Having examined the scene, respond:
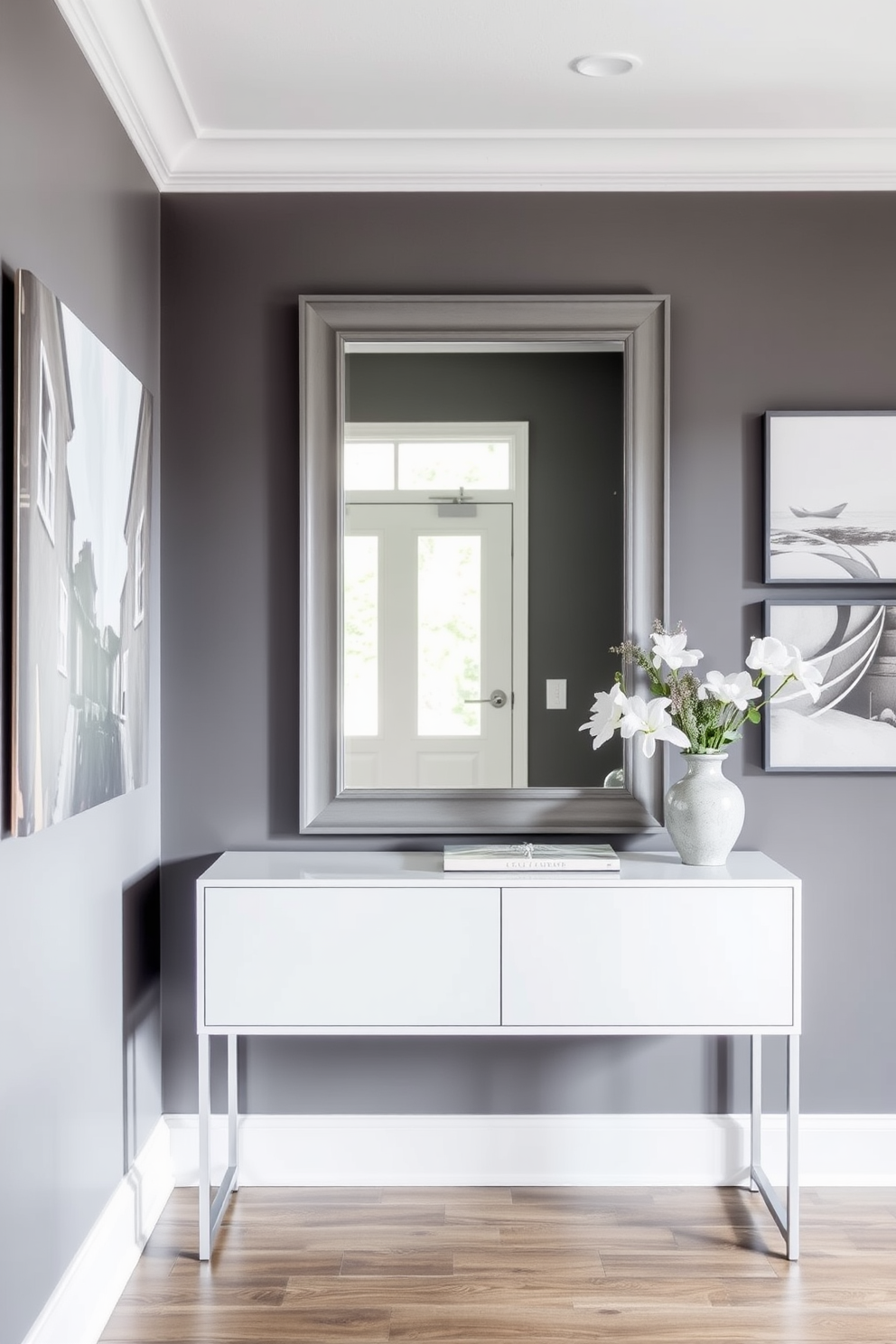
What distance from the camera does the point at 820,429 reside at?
258 centimetres

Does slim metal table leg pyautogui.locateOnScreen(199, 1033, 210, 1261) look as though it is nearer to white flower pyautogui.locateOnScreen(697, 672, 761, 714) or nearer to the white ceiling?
white flower pyautogui.locateOnScreen(697, 672, 761, 714)

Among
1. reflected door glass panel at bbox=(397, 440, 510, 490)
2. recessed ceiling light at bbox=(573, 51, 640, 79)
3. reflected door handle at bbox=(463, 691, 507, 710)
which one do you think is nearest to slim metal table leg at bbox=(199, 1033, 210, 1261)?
reflected door handle at bbox=(463, 691, 507, 710)

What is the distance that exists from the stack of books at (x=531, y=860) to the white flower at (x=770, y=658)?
1.72 feet

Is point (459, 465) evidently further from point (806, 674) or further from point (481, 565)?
point (806, 674)

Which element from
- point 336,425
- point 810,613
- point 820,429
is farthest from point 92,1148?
point 820,429

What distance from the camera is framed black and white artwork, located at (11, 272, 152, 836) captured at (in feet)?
5.39

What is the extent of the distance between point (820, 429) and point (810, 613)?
17.3 inches

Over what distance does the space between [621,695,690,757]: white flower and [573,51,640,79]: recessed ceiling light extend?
1.31m

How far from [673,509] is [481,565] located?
50cm

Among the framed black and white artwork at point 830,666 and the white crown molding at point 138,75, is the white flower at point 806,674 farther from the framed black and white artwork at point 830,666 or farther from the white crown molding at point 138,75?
the white crown molding at point 138,75

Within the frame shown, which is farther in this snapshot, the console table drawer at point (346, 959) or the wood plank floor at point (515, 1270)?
the console table drawer at point (346, 959)

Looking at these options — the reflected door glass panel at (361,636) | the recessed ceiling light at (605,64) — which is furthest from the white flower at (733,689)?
the recessed ceiling light at (605,64)

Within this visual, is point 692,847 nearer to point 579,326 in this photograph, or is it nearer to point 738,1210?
point 738,1210

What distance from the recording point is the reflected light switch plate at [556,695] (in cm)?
258
